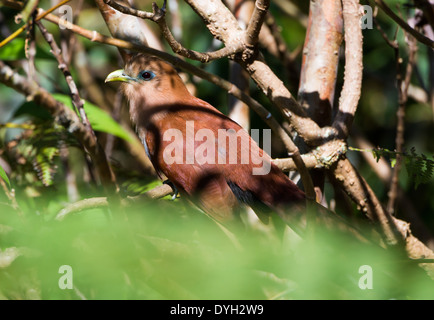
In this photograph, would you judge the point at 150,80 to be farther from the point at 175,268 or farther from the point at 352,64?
the point at 175,268

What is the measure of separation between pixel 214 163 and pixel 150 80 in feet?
2.77

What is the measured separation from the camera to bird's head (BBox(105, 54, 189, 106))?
331cm

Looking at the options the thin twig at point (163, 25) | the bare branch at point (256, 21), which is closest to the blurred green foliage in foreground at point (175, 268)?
the thin twig at point (163, 25)

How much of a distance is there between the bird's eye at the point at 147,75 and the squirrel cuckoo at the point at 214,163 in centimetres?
35

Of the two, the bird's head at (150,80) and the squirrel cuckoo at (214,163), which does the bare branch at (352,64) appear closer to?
the squirrel cuckoo at (214,163)

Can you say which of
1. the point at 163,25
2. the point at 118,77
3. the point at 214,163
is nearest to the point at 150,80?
the point at 118,77

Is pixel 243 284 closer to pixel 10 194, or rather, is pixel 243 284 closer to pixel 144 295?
pixel 144 295

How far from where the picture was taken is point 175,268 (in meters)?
1.31

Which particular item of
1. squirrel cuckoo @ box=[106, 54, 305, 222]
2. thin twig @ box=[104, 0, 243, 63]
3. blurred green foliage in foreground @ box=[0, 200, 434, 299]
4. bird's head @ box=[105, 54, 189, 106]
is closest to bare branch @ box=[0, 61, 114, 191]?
blurred green foliage in foreground @ box=[0, 200, 434, 299]

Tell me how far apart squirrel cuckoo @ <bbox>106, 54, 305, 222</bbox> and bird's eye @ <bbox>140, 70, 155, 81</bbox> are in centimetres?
35
